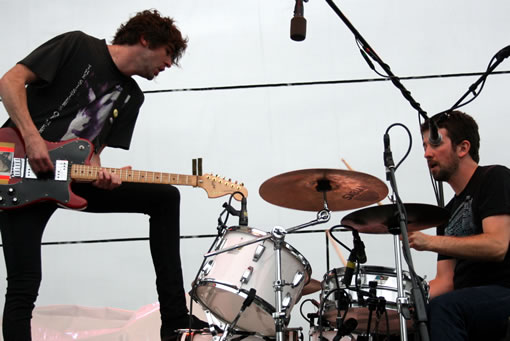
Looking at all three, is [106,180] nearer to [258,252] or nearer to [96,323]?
[258,252]

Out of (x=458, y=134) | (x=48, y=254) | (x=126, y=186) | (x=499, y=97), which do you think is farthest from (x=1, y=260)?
(x=499, y=97)

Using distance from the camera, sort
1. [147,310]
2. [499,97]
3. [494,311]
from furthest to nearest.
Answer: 1. [499,97]
2. [147,310]
3. [494,311]

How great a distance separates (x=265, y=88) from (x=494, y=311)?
240 cm

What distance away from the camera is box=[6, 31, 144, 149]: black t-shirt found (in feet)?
8.29

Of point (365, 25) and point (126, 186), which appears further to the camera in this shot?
point (365, 25)

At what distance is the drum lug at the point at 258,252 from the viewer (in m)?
2.50

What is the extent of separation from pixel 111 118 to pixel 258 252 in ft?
3.04

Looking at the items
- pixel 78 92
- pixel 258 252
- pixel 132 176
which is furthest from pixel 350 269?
pixel 78 92

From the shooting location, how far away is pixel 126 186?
2639mm

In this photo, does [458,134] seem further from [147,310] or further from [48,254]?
[48,254]

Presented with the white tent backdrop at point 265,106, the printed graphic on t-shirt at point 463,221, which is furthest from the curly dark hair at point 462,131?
the white tent backdrop at point 265,106

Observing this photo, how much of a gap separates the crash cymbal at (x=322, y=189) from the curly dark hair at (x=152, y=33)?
83 centimetres

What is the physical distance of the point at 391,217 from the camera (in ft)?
8.14

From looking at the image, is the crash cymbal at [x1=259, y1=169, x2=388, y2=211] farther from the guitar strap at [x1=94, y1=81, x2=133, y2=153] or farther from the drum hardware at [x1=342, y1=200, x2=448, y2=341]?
the guitar strap at [x1=94, y1=81, x2=133, y2=153]
